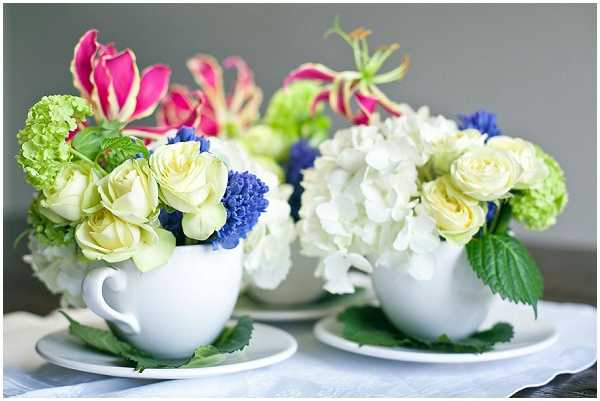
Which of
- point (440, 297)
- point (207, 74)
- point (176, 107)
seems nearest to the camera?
point (440, 297)

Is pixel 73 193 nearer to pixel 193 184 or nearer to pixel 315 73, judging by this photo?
pixel 193 184

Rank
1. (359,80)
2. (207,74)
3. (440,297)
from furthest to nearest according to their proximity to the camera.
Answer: (207,74)
(359,80)
(440,297)

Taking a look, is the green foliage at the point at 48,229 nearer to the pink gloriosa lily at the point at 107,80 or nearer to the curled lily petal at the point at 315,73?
the pink gloriosa lily at the point at 107,80

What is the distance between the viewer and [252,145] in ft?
4.22

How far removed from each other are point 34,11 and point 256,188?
3938mm

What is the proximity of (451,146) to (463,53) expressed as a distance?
7.51ft

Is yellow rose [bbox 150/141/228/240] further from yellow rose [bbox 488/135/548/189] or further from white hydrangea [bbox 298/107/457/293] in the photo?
yellow rose [bbox 488/135/548/189]

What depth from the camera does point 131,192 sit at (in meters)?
0.79

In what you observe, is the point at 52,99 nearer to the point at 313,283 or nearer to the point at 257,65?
the point at 313,283

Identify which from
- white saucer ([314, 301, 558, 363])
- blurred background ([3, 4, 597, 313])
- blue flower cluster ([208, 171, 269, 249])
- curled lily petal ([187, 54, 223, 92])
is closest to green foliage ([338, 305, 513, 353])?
white saucer ([314, 301, 558, 363])

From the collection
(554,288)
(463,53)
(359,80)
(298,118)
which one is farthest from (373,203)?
(463,53)

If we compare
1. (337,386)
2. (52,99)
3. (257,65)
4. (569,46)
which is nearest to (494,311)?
(337,386)

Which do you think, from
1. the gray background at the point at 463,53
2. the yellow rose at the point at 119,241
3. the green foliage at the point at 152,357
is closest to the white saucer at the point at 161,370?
the green foliage at the point at 152,357

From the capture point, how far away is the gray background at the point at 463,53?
9.71 ft
